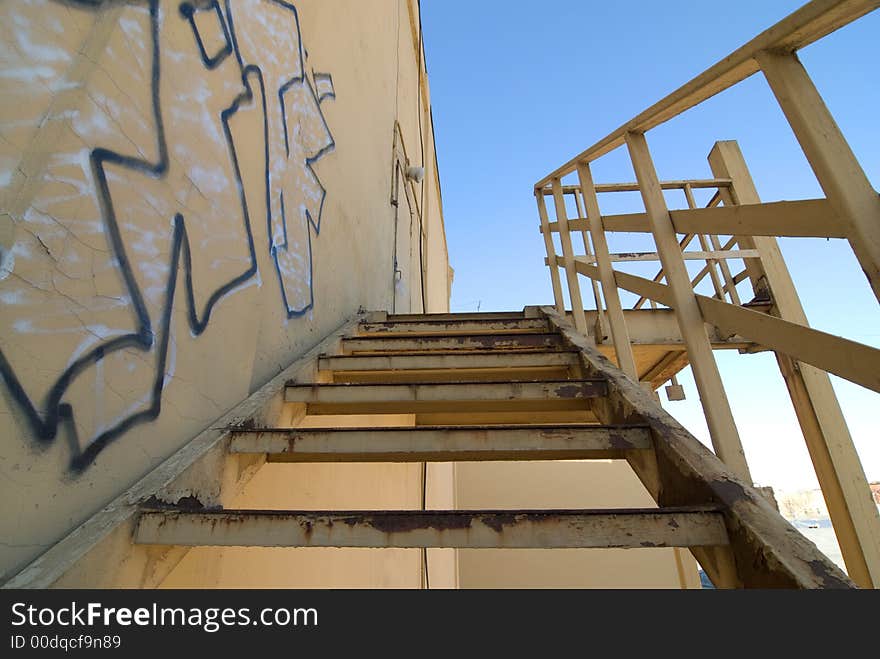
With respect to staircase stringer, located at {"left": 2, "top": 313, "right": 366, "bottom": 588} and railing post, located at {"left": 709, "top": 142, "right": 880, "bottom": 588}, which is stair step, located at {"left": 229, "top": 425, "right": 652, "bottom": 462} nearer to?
staircase stringer, located at {"left": 2, "top": 313, "right": 366, "bottom": 588}

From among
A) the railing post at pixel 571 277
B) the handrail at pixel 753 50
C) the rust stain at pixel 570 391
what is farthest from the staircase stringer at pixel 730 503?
the railing post at pixel 571 277

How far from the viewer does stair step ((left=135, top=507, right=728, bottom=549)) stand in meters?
1.02

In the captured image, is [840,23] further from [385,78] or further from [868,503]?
[385,78]

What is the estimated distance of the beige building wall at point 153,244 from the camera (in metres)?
0.91

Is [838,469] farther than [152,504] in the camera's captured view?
Yes

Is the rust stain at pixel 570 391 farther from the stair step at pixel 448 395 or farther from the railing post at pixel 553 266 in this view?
the railing post at pixel 553 266

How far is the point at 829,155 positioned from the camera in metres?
1.03

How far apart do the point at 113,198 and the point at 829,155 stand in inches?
66.2

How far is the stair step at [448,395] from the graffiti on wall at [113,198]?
534mm

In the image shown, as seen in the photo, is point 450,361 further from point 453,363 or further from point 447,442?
point 447,442

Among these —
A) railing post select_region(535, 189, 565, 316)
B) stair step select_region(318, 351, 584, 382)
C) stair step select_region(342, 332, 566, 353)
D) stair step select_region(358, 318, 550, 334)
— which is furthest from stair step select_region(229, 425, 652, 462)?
railing post select_region(535, 189, 565, 316)

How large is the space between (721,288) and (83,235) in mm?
4805

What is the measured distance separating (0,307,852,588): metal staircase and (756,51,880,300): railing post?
56cm

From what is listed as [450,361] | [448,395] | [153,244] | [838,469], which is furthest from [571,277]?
[153,244]
